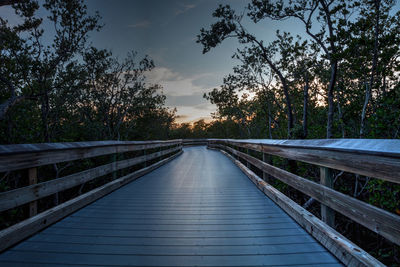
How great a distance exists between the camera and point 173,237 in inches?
88.8

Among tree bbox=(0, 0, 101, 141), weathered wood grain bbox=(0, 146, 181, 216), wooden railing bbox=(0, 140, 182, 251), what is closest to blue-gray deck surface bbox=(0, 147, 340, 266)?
wooden railing bbox=(0, 140, 182, 251)

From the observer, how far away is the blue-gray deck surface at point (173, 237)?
72.3 inches

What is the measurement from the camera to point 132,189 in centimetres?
436

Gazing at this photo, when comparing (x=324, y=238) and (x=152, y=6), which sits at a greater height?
(x=152, y=6)

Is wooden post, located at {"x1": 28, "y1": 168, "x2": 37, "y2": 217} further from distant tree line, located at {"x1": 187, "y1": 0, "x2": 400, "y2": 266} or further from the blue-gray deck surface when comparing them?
distant tree line, located at {"x1": 187, "y1": 0, "x2": 400, "y2": 266}

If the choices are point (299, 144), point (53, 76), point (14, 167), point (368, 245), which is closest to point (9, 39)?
point (53, 76)

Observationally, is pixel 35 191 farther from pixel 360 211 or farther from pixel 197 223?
pixel 360 211

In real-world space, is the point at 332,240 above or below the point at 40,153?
below

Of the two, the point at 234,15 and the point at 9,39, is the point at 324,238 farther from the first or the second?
the point at 234,15

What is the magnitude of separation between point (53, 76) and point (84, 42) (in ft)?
6.10

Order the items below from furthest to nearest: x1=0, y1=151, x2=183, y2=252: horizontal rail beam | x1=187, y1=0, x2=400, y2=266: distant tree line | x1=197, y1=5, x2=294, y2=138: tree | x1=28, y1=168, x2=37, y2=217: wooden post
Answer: x1=197, y1=5, x2=294, y2=138: tree
x1=187, y1=0, x2=400, y2=266: distant tree line
x1=28, y1=168, x2=37, y2=217: wooden post
x1=0, y1=151, x2=183, y2=252: horizontal rail beam

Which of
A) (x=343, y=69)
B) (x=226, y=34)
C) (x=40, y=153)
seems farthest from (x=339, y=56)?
(x=40, y=153)

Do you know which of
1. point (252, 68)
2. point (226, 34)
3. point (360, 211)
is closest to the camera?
point (360, 211)

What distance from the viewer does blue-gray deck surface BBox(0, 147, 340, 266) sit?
1.84 metres
